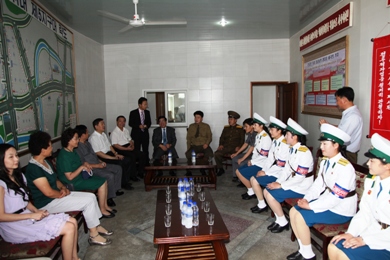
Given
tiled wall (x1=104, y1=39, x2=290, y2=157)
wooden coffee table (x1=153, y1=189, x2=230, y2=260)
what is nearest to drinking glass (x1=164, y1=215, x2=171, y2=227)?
wooden coffee table (x1=153, y1=189, x2=230, y2=260)

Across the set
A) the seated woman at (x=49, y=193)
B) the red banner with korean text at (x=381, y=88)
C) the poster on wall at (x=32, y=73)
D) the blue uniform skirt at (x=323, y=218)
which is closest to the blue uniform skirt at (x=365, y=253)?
the blue uniform skirt at (x=323, y=218)

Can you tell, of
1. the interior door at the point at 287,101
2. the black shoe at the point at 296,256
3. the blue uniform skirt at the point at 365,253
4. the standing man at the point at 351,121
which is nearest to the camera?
the blue uniform skirt at the point at 365,253

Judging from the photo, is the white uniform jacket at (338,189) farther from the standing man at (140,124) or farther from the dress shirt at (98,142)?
the standing man at (140,124)

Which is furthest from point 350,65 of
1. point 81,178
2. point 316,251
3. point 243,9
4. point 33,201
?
point 33,201

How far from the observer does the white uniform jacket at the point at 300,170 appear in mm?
3115

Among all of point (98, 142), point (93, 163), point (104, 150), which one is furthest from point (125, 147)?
point (93, 163)

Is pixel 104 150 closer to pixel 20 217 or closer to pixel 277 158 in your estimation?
pixel 20 217

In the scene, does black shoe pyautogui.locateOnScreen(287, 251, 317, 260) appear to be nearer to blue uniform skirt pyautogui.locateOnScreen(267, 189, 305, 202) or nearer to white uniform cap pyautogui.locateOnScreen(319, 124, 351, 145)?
blue uniform skirt pyautogui.locateOnScreen(267, 189, 305, 202)

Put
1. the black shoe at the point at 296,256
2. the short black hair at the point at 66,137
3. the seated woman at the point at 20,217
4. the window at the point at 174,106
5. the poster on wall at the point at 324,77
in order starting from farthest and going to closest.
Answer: the window at the point at 174,106
the poster on wall at the point at 324,77
the short black hair at the point at 66,137
the black shoe at the point at 296,256
the seated woman at the point at 20,217

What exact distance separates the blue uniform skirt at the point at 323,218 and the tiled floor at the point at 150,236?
0.52 meters

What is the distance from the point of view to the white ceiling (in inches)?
165

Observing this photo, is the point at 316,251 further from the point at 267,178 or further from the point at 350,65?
the point at 350,65

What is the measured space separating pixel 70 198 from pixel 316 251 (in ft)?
8.51

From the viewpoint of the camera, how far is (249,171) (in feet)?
14.2
